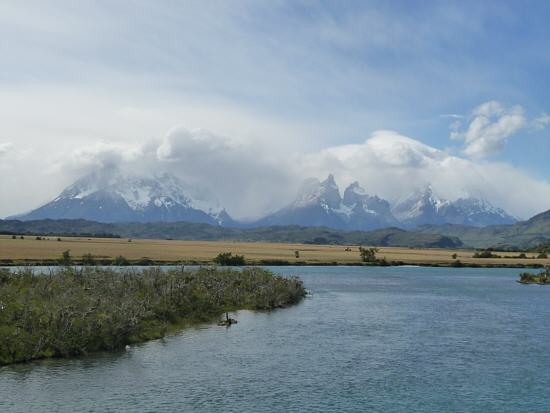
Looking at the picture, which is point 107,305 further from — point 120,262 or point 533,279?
point 533,279

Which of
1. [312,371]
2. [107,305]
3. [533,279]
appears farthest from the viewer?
[533,279]

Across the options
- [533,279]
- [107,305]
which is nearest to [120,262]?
[533,279]

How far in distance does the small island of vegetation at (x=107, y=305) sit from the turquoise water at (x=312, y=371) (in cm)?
173

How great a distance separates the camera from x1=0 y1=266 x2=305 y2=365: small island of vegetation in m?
45.2

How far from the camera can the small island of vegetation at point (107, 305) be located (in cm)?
4516

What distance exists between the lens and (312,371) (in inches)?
1727

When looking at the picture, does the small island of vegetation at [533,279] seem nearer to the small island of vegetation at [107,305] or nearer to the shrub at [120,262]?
the small island of vegetation at [107,305]

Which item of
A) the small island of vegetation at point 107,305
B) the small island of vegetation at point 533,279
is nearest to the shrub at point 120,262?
the small island of vegetation at point 107,305

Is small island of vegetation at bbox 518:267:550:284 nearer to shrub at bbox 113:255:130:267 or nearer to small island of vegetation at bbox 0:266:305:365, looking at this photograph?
small island of vegetation at bbox 0:266:305:365

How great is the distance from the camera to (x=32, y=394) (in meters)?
36.0

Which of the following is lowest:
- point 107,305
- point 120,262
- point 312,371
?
point 312,371

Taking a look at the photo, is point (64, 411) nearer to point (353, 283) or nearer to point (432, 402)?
point (432, 402)

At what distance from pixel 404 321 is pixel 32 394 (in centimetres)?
4335

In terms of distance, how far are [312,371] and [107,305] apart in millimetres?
18574
